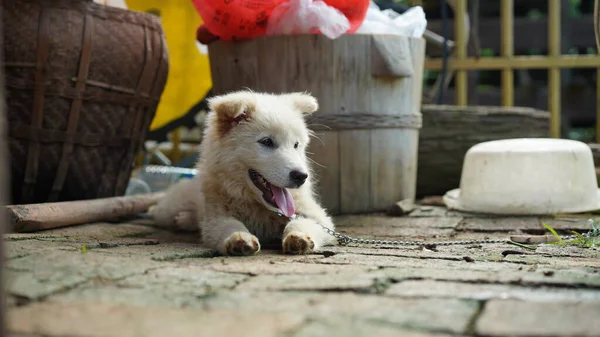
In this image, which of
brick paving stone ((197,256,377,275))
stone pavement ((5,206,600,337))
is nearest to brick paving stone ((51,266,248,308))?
stone pavement ((5,206,600,337))

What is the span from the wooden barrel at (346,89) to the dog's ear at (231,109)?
1111 mm

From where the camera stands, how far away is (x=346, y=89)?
484 centimetres

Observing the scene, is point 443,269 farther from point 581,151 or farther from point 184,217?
point 581,151

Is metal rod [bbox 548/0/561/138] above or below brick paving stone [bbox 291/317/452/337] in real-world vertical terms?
above

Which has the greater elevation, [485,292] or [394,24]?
[394,24]

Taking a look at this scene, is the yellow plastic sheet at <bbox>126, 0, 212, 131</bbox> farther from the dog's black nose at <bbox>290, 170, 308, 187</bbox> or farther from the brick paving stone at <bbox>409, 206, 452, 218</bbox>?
the dog's black nose at <bbox>290, 170, 308, 187</bbox>

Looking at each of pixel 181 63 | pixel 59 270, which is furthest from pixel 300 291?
pixel 181 63

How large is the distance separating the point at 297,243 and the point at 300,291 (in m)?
0.95

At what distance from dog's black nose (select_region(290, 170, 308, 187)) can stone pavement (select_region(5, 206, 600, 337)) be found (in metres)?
0.34

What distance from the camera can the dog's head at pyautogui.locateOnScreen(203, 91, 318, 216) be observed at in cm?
351

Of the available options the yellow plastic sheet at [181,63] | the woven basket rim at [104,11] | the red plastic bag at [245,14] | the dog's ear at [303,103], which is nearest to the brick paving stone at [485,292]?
the dog's ear at [303,103]

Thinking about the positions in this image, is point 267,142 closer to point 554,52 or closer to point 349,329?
point 349,329

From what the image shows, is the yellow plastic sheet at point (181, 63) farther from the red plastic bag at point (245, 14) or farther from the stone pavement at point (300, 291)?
the stone pavement at point (300, 291)

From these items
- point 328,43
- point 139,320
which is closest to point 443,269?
point 139,320
